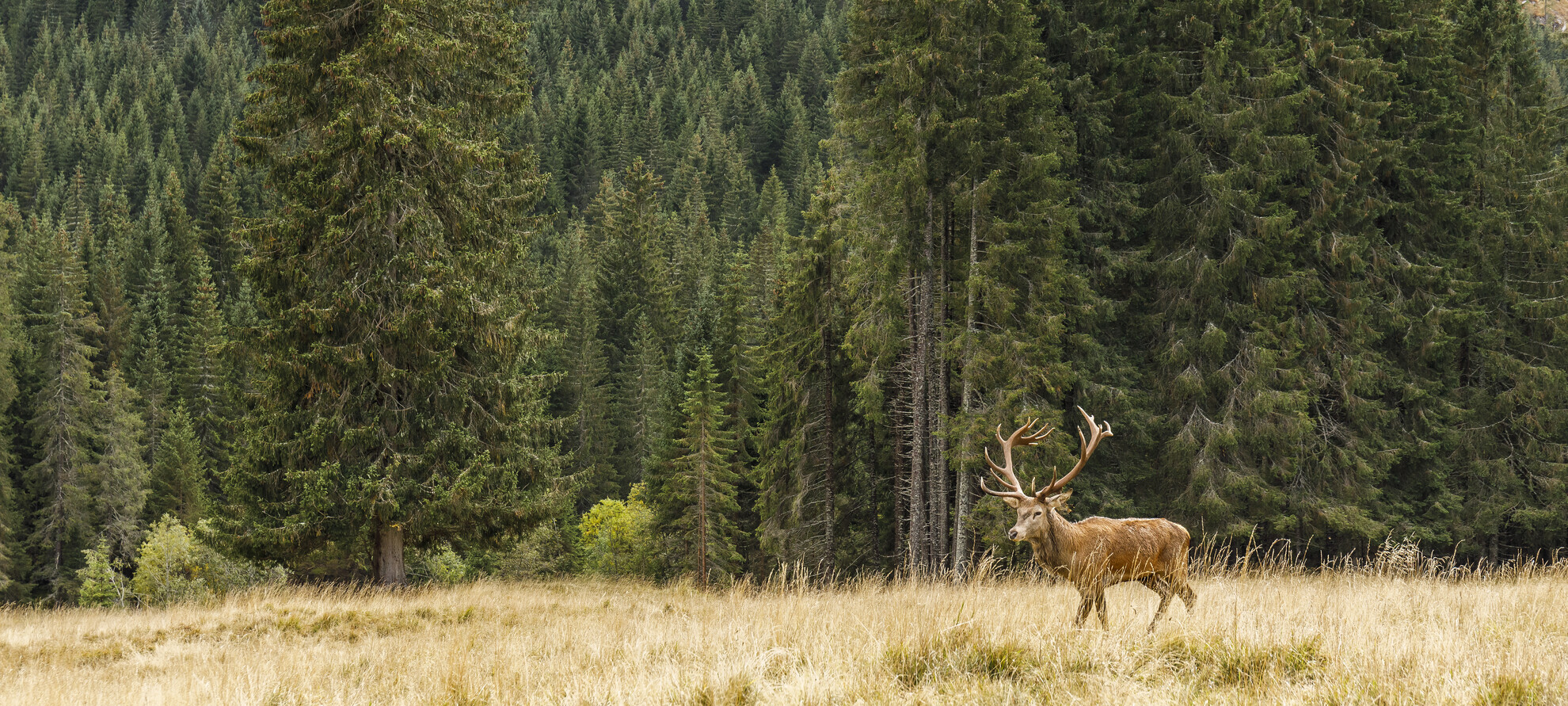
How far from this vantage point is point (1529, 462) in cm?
2041

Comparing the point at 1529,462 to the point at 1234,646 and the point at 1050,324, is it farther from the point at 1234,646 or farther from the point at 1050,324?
the point at 1234,646

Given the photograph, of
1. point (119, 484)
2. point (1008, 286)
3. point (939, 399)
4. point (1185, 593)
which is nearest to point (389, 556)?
point (939, 399)

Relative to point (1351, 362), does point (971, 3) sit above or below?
above

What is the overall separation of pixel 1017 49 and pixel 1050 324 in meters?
5.43

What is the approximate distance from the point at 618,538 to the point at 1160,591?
45.5 meters

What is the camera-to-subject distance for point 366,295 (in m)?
14.4

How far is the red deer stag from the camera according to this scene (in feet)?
23.0

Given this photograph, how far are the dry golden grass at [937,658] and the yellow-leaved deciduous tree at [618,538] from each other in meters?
35.8

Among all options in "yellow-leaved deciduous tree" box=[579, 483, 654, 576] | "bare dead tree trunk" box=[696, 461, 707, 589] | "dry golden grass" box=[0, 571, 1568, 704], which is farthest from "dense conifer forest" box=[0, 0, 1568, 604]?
"yellow-leaved deciduous tree" box=[579, 483, 654, 576]

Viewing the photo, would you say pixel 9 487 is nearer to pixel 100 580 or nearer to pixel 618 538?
pixel 100 580

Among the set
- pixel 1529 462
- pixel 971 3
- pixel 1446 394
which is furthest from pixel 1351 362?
pixel 971 3

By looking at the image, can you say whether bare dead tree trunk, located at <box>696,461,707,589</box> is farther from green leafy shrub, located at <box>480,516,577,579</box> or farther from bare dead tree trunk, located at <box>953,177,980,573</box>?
bare dead tree trunk, located at <box>953,177,980,573</box>

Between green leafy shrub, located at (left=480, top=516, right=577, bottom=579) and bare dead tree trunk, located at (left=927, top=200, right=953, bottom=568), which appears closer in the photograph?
bare dead tree trunk, located at (left=927, top=200, right=953, bottom=568)

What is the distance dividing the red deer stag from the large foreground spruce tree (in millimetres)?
10211
